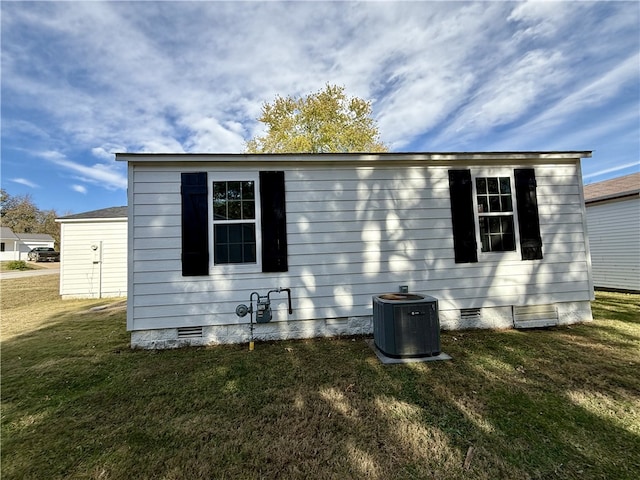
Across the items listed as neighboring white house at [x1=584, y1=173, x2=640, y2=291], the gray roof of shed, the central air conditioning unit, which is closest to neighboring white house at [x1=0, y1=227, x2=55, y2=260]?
the gray roof of shed

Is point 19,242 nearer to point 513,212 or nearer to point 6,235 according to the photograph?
point 6,235

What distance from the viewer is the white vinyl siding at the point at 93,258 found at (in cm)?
970

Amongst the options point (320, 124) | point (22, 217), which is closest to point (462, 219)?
point (320, 124)

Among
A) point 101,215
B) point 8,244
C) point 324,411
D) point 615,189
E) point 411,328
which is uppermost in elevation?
point 8,244

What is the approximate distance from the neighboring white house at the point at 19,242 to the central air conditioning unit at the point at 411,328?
4667 centimetres

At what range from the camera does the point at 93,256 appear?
9852 mm

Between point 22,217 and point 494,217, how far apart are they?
61.4 m

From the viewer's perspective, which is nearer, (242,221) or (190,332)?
(190,332)

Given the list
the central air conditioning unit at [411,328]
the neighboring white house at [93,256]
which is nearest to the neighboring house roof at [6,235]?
the neighboring white house at [93,256]

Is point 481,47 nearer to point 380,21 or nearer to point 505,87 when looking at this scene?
point 505,87

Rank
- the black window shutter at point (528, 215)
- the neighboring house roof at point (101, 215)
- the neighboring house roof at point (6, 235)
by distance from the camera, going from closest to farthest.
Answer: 1. the black window shutter at point (528, 215)
2. the neighboring house roof at point (101, 215)
3. the neighboring house roof at point (6, 235)

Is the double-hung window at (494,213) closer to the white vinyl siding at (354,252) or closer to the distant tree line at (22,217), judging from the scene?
the white vinyl siding at (354,252)

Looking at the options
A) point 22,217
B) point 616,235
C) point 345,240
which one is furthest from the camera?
point 22,217

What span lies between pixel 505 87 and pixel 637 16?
10.5 feet
